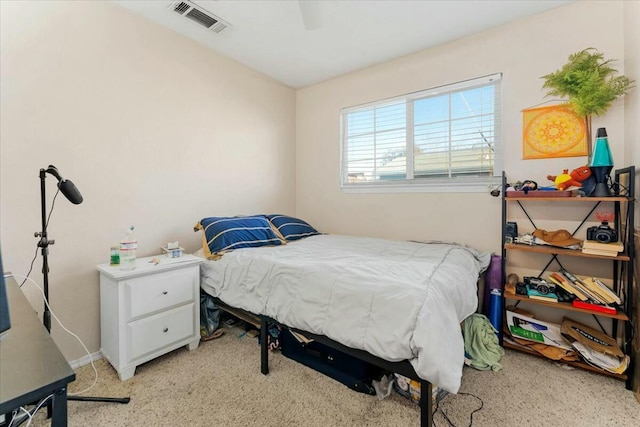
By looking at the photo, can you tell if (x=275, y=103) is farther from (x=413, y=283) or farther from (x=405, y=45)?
(x=413, y=283)

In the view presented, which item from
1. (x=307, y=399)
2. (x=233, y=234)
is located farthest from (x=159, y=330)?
(x=307, y=399)

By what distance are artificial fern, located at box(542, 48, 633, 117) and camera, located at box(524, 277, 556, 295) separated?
1206 millimetres

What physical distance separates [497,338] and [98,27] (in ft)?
11.8

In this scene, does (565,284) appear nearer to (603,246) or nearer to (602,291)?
(602,291)

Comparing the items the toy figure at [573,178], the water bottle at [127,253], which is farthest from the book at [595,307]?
the water bottle at [127,253]

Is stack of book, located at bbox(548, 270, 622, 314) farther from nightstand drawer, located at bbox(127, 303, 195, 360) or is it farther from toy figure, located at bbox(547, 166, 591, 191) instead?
nightstand drawer, located at bbox(127, 303, 195, 360)

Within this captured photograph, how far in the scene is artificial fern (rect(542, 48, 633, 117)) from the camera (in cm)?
191

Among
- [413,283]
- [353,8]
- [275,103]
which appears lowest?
[413,283]

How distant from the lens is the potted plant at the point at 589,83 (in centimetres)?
191

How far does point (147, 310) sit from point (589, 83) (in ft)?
10.7

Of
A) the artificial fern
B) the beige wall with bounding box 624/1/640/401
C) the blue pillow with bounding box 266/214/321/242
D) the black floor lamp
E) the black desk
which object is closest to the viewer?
the black desk

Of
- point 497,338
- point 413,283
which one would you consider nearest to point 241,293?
point 413,283

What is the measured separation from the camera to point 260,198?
10.8 feet

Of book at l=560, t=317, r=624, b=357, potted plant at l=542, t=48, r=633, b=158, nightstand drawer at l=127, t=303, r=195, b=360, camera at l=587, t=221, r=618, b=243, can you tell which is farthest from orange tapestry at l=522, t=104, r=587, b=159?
nightstand drawer at l=127, t=303, r=195, b=360
